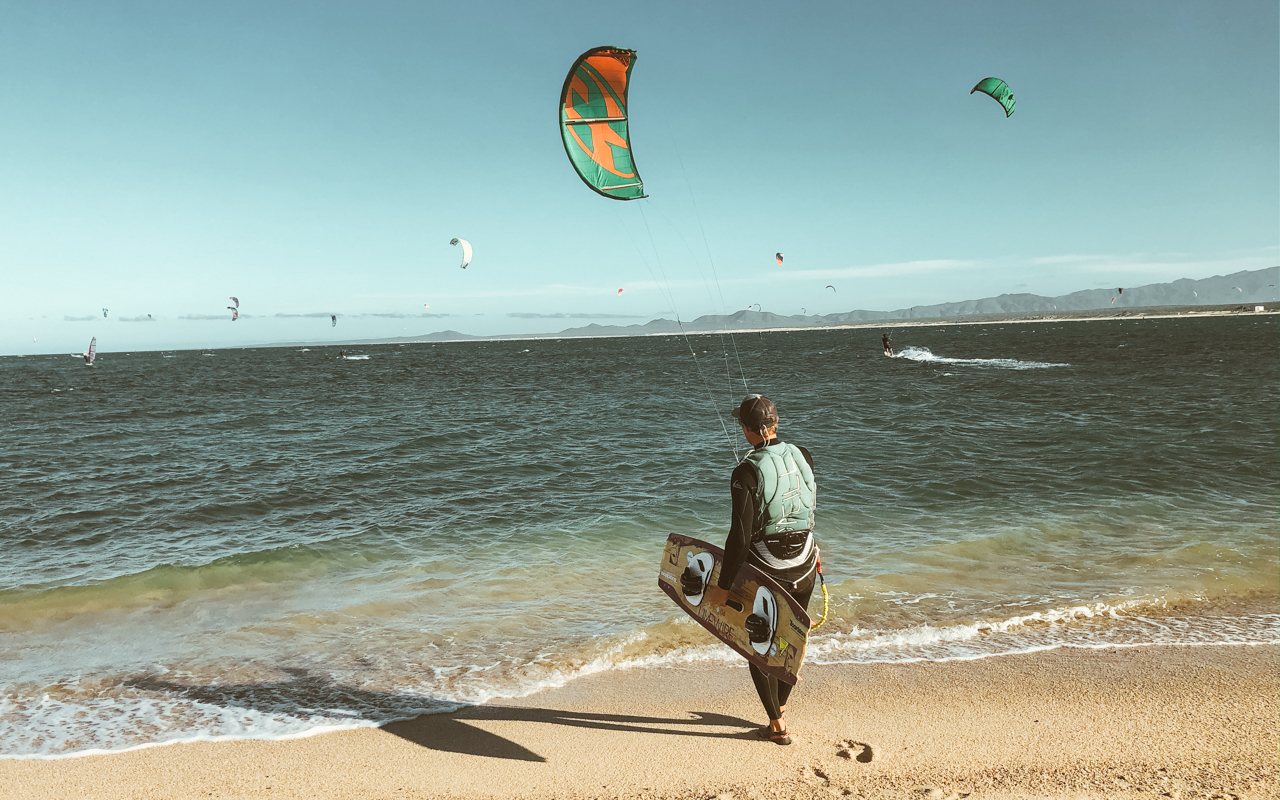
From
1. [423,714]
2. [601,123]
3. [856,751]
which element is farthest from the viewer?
[601,123]

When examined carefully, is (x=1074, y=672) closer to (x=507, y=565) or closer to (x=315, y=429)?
(x=507, y=565)

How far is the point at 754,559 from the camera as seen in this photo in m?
3.84

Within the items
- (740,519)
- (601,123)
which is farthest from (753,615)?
(601,123)

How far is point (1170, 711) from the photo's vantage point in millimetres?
4355

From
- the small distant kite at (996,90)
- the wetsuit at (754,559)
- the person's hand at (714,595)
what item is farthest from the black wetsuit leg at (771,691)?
the small distant kite at (996,90)

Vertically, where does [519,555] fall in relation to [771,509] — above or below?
below

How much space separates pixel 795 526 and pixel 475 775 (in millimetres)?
2301

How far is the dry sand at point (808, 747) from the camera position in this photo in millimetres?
3686

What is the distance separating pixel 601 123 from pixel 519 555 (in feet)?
17.4

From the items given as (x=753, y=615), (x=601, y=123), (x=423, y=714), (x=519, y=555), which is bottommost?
(x=519, y=555)

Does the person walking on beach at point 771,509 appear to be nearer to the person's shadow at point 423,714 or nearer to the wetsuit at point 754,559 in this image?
the wetsuit at point 754,559

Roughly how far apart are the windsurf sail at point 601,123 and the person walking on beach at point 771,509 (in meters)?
3.49

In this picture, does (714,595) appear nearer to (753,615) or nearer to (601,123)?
(753,615)

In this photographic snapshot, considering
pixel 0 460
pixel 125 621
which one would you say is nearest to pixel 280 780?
pixel 125 621
